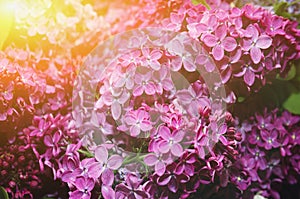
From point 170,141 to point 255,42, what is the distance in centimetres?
21

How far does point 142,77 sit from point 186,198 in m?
0.19

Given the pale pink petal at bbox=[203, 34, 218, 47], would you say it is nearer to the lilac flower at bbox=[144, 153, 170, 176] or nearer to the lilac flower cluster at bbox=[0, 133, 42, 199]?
the lilac flower at bbox=[144, 153, 170, 176]

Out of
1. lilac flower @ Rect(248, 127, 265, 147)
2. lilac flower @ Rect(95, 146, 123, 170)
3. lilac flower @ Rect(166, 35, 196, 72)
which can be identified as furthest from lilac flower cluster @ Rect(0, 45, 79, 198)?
lilac flower @ Rect(248, 127, 265, 147)

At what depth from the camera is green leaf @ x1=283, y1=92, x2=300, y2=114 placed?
3.48ft

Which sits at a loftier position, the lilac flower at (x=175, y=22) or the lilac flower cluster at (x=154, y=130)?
the lilac flower at (x=175, y=22)

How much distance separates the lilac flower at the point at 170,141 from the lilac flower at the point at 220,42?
0.14m

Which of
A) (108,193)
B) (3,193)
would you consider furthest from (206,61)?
(3,193)

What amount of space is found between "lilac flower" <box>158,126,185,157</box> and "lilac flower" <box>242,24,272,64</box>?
18 cm

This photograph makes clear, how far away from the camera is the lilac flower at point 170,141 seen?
0.78 m

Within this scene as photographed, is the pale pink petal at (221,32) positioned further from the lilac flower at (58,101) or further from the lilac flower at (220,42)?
the lilac flower at (58,101)

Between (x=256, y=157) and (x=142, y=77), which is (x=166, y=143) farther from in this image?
(x=256, y=157)

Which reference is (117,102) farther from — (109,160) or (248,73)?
(248,73)

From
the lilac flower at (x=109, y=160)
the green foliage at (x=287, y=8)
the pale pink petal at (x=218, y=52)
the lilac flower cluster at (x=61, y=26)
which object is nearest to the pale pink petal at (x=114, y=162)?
the lilac flower at (x=109, y=160)

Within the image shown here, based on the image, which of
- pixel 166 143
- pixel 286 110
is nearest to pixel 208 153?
pixel 166 143
